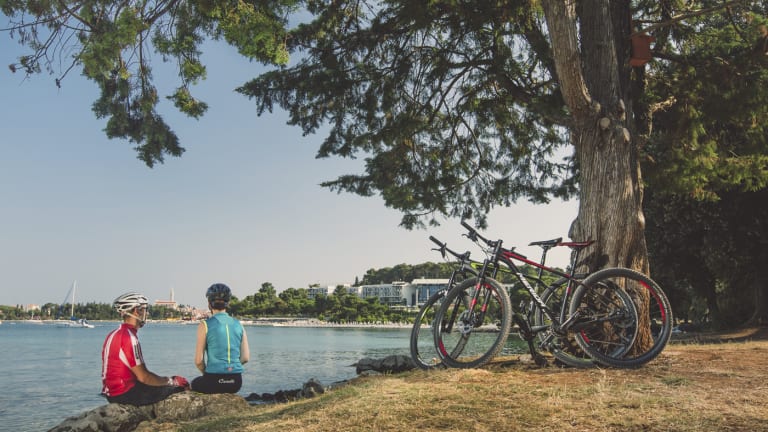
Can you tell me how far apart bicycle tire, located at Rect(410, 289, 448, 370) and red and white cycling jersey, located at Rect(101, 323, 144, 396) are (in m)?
2.48

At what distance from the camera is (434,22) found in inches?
331

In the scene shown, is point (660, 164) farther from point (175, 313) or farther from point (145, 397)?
point (175, 313)

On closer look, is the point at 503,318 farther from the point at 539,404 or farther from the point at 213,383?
the point at 213,383

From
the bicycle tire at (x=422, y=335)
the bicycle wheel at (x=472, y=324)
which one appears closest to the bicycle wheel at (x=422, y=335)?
the bicycle tire at (x=422, y=335)

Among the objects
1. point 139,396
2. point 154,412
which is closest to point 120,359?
point 139,396

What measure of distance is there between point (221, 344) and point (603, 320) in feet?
11.0

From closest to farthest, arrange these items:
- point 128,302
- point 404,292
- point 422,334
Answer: point 128,302 → point 422,334 → point 404,292

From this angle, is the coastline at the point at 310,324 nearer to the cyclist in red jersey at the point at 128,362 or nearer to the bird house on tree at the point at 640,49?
the bird house on tree at the point at 640,49

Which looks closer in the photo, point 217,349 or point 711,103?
point 217,349

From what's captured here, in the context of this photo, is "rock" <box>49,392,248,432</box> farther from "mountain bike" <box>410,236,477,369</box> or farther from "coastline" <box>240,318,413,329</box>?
"coastline" <box>240,318,413,329</box>

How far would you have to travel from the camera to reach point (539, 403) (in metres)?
3.73

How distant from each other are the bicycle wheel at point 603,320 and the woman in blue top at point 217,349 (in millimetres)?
2985

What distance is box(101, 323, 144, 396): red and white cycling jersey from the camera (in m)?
3.92

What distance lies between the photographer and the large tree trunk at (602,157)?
5793 millimetres
